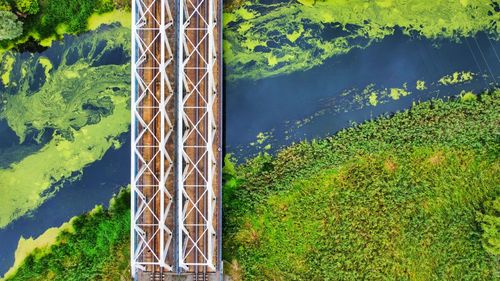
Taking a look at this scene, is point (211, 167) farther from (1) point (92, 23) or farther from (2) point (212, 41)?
(1) point (92, 23)

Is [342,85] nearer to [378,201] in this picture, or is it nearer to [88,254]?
[378,201]

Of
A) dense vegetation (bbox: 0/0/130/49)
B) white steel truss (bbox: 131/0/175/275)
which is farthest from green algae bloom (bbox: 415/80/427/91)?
dense vegetation (bbox: 0/0/130/49)

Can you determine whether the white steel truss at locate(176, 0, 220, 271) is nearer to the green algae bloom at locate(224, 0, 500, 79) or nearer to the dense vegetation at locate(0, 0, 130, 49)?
the green algae bloom at locate(224, 0, 500, 79)

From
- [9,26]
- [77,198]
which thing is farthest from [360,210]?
[9,26]

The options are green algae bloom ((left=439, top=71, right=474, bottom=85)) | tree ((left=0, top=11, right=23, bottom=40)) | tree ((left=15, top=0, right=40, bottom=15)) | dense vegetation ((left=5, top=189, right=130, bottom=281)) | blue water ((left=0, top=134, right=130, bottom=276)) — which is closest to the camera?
tree ((left=0, top=11, right=23, bottom=40))

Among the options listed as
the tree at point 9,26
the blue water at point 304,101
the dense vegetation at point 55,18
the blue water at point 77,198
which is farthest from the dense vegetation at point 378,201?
the tree at point 9,26

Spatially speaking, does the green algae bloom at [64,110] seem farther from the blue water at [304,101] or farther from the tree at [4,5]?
the tree at [4,5]
